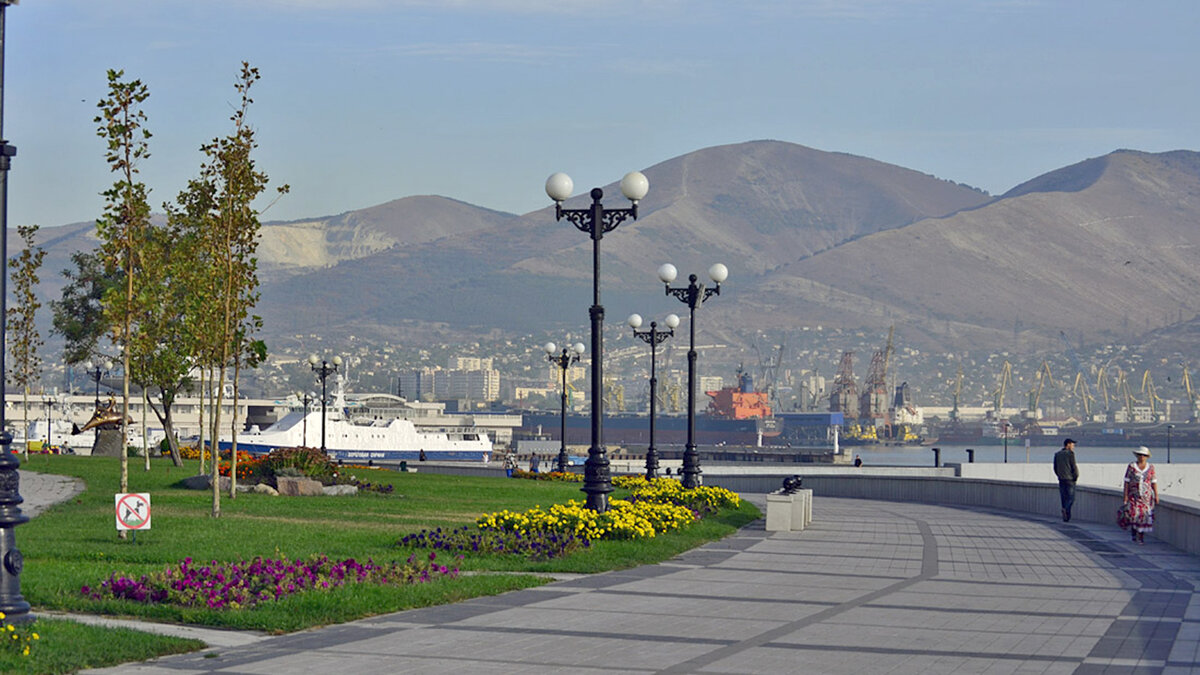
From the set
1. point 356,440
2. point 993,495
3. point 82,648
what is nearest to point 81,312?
point 993,495

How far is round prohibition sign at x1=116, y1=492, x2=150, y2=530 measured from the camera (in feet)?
59.2

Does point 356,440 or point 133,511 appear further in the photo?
point 356,440

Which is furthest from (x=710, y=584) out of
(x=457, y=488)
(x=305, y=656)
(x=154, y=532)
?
(x=457, y=488)

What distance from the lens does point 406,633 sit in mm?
13539

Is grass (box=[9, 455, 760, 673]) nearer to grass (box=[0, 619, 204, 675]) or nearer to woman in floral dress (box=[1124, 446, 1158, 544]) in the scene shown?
grass (box=[0, 619, 204, 675])

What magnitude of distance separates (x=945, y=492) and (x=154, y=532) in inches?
1143

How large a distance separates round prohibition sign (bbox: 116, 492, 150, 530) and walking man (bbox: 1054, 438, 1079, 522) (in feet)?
64.7

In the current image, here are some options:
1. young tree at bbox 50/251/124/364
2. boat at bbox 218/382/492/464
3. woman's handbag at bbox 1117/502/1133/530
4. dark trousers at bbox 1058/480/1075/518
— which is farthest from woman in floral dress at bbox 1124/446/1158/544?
boat at bbox 218/382/492/464

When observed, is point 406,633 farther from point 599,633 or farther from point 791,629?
point 791,629

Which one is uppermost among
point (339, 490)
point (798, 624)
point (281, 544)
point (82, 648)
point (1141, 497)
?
point (1141, 497)

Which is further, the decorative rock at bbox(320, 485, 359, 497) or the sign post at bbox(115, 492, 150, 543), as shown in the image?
the decorative rock at bbox(320, 485, 359, 497)

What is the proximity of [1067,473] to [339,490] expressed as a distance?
1623 centimetres

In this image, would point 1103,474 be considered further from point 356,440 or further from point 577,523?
point 356,440

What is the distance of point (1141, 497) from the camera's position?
25875 millimetres
